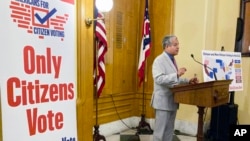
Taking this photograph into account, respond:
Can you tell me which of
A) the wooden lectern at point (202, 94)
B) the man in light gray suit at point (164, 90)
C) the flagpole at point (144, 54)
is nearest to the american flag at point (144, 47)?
the flagpole at point (144, 54)

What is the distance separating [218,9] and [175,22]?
0.67 m

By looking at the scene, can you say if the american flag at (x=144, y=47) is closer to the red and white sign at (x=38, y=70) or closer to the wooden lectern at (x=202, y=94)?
the wooden lectern at (x=202, y=94)

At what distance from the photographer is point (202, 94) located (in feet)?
7.22

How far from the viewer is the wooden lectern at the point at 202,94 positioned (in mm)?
2152

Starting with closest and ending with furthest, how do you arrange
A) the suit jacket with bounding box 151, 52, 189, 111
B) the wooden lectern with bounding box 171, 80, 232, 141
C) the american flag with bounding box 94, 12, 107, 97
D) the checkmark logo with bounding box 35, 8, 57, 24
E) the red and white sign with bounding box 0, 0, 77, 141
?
the red and white sign with bounding box 0, 0, 77, 141 → the checkmark logo with bounding box 35, 8, 57, 24 → the wooden lectern with bounding box 171, 80, 232, 141 → the suit jacket with bounding box 151, 52, 189, 111 → the american flag with bounding box 94, 12, 107, 97

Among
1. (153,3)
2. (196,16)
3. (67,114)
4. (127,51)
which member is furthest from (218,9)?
(67,114)

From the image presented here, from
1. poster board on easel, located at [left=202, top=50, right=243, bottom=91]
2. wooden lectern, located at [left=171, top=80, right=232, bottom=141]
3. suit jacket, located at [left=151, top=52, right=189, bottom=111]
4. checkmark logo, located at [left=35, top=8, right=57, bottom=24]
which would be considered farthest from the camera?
poster board on easel, located at [left=202, top=50, right=243, bottom=91]

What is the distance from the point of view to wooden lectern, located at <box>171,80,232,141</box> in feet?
7.06

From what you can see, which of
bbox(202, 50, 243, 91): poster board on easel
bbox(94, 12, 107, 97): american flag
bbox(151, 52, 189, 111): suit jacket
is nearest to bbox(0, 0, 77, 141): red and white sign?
bbox(151, 52, 189, 111): suit jacket

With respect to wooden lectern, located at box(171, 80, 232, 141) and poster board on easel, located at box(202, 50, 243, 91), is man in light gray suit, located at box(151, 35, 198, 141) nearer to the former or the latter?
wooden lectern, located at box(171, 80, 232, 141)

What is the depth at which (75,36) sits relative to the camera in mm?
1403

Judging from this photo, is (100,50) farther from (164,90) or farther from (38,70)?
(38,70)

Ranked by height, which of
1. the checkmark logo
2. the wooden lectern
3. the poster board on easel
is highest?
the checkmark logo

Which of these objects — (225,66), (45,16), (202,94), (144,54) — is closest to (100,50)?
(144,54)
